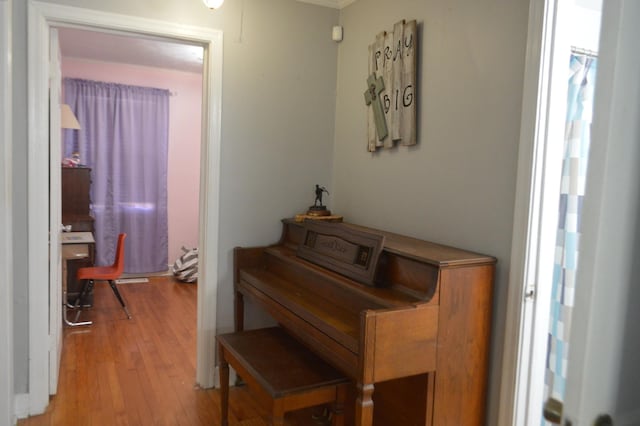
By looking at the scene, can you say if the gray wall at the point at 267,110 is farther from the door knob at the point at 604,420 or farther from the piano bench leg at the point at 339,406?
the door knob at the point at 604,420

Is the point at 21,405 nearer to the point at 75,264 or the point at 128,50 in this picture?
the point at 75,264

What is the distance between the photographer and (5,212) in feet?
7.31

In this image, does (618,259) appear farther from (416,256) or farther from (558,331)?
(558,331)

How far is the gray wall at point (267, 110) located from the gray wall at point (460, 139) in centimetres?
38

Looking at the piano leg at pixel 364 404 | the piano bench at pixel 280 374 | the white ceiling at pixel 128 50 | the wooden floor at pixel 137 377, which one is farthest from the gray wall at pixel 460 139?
the white ceiling at pixel 128 50

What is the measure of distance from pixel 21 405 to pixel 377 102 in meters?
2.50

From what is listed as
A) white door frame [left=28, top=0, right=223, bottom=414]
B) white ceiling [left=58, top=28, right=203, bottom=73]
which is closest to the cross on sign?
white door frame [left=28, top=0, right=223, bottom=414]

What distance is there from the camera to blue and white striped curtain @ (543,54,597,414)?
2178mm

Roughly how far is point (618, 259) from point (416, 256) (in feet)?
4.61

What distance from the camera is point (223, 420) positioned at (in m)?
2.50

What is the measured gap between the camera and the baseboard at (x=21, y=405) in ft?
8.48

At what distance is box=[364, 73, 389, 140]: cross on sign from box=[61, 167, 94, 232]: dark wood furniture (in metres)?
3.27

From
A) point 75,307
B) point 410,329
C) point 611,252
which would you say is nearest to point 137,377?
point 75,307

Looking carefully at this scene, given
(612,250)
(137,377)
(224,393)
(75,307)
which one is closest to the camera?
(612,250)
